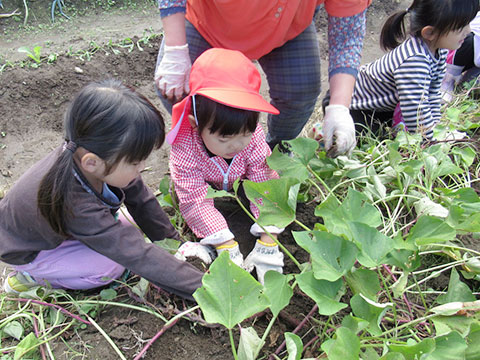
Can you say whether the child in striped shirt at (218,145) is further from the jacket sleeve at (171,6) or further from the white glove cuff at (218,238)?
the jacket sleeve at (171,6)

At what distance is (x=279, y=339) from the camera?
91cm

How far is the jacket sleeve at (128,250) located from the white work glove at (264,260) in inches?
7.9

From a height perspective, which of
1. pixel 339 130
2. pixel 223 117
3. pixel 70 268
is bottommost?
pixel 70 268

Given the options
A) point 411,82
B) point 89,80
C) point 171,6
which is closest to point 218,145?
point 171,6

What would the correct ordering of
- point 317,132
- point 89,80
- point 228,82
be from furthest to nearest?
point 89,80
point 317,132
point 228,82

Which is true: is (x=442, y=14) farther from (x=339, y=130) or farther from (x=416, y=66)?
(x=339, y=130)

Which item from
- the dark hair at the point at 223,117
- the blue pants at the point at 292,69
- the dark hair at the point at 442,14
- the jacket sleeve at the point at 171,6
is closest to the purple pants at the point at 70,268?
the dark hair at the point at 223,117

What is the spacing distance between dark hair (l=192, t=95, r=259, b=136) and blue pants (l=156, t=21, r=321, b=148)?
0.43m

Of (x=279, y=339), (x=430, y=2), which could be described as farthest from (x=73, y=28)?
(x=279, y=339)

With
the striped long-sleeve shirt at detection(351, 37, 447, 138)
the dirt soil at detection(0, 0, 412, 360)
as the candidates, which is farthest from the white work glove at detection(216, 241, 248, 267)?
the striped long-sleeve shirt at detection(351, 37, 447, 138)

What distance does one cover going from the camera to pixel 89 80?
7.40 feet

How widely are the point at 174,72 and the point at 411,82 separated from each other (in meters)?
1.09

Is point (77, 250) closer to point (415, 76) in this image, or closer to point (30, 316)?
point (30, 316)

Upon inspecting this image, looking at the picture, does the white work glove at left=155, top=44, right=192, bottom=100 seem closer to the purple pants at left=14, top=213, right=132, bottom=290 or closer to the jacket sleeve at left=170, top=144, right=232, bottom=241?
the jacket sleeve at left=170, top=144, right=232, bottom=241
